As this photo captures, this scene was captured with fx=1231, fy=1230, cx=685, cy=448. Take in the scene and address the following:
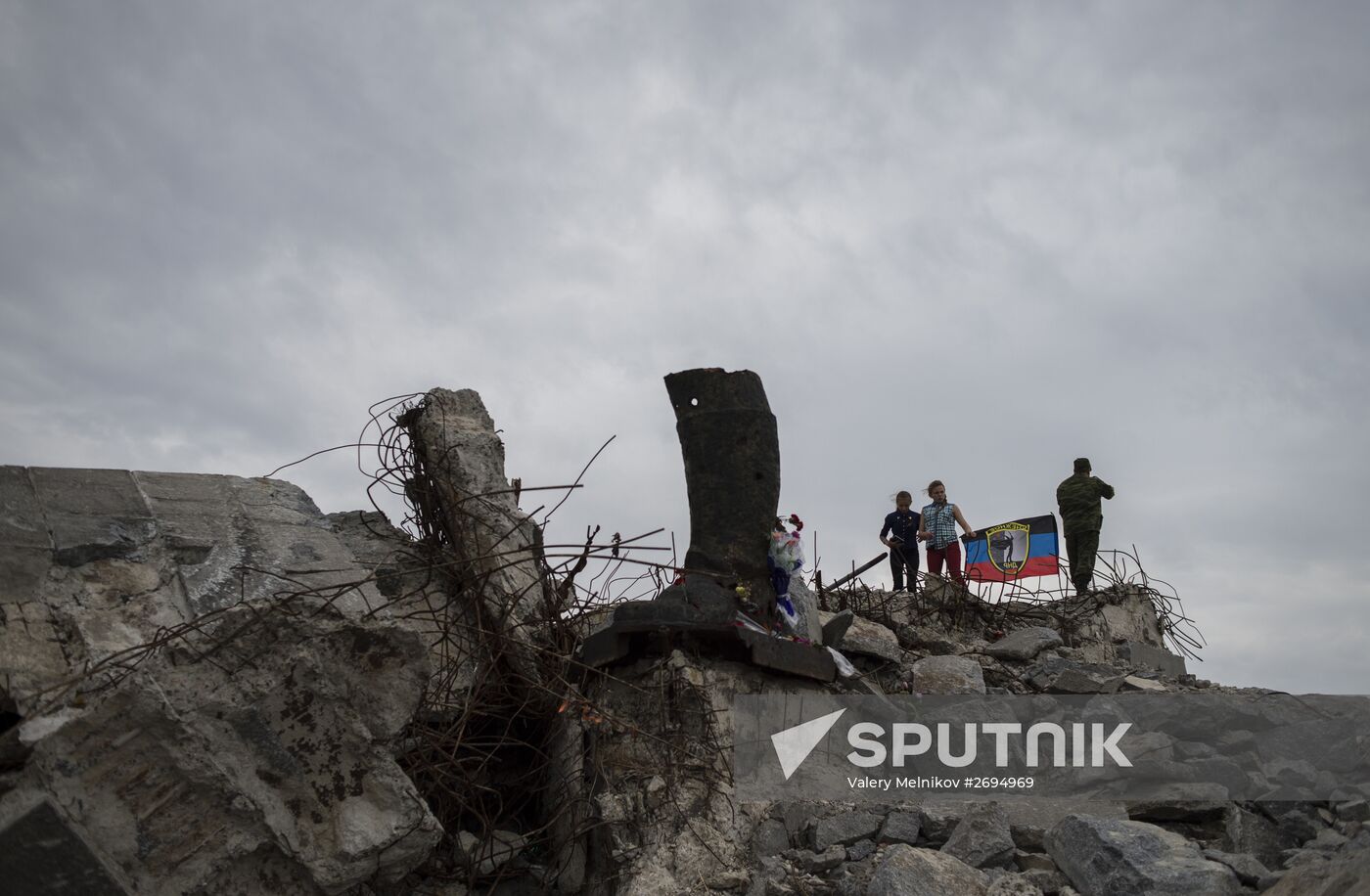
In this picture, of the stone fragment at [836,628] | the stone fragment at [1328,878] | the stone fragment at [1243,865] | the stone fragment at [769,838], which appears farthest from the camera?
the stone fragment at [836,628]

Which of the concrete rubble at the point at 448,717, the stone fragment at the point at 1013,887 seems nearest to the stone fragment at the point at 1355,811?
the concrete rubble at the point at 448,717

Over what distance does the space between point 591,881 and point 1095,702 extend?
7.91 ft

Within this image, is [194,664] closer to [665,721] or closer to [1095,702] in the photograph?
[665,721]

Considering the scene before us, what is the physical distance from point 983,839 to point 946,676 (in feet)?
5.84

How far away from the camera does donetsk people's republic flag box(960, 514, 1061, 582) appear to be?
10.1m

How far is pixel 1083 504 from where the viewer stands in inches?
415

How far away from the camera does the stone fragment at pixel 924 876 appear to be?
158 inches

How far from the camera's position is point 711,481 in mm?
5551

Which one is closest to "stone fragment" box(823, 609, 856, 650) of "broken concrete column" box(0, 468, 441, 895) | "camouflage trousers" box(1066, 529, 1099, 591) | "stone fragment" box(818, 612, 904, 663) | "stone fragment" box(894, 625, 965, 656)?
"stone fragment" box(818, 612, 904, 663)

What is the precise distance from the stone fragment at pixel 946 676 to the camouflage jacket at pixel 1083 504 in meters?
4.71

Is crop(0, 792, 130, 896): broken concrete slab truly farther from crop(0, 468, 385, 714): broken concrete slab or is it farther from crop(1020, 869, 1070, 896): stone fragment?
crop(1020, 869, 1070, 896): stone fragment

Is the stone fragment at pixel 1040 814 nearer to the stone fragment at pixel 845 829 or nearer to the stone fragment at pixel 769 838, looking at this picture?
the stone fragment at pixel 845 829

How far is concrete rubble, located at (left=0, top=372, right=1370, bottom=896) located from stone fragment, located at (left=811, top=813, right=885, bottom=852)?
14mm

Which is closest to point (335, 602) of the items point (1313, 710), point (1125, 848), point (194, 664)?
point (194, 664)
